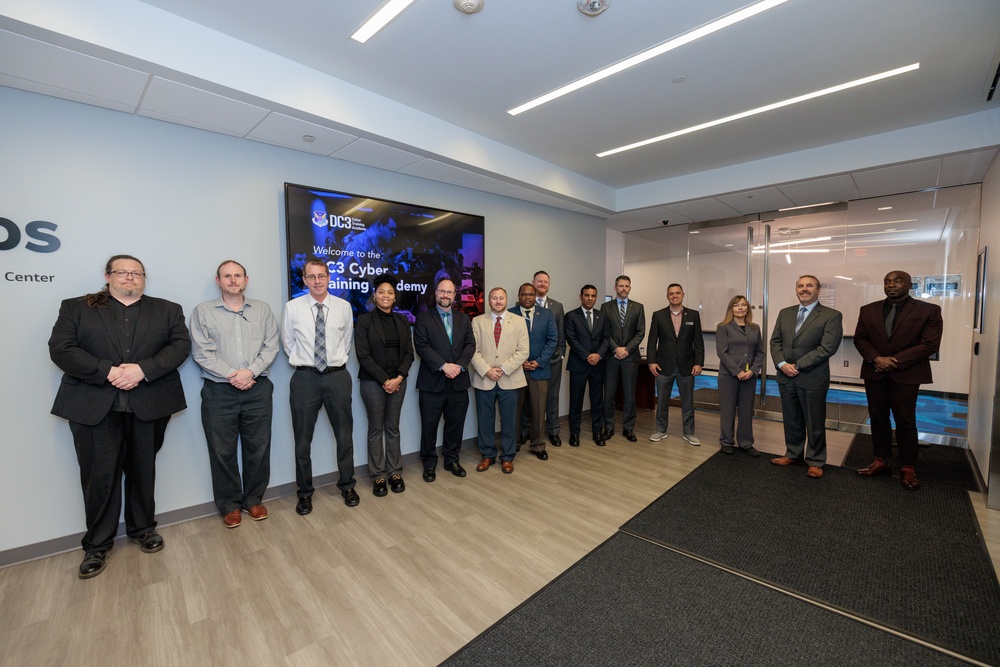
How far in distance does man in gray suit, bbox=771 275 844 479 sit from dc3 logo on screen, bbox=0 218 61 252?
18.9 ft

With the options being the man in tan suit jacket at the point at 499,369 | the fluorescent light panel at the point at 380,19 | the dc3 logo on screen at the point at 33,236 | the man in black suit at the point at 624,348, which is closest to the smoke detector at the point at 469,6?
the fluorescent light panel at the point at 380,19

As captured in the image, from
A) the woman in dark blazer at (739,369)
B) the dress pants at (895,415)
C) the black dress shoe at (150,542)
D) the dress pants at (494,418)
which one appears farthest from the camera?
the woman in dark blazer at (739,369)

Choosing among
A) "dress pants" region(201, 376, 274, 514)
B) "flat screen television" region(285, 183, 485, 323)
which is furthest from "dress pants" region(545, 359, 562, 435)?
"dress pants" region(201, 376, 274, 514)

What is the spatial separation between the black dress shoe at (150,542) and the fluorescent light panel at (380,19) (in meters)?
3.43

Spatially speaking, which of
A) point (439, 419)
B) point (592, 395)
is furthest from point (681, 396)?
point (439, 419)

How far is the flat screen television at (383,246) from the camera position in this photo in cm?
355

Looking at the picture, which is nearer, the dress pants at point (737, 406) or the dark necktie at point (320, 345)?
the dark necktie at point (320, 345)

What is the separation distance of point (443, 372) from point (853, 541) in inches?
126

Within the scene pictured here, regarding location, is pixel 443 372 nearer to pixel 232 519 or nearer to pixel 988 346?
pixel 232 519

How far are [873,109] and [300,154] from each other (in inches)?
191

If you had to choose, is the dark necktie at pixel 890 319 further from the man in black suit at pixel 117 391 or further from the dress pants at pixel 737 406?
the man in black suit at pixel 117 391

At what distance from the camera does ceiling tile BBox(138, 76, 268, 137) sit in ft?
8.78

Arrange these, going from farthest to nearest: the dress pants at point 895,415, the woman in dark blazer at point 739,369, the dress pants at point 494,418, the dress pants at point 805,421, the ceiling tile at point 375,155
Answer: the woman in dark blazer at point 739,369 < the dress pants at point 494,418 < the dress pants at point 805,421 < the dress pants at point 895,415 < the ceiling tile at point 375,155

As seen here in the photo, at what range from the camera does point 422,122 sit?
12.3 feet
